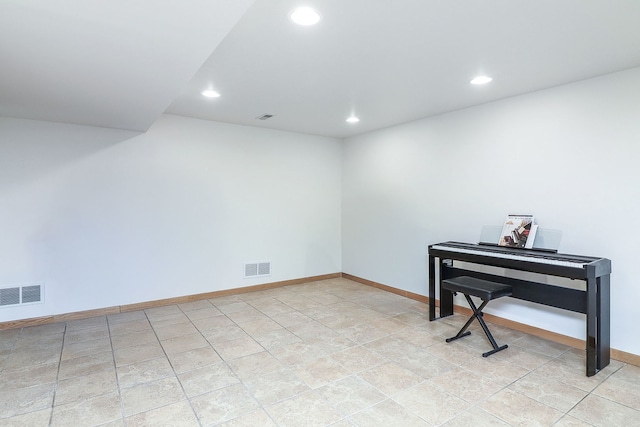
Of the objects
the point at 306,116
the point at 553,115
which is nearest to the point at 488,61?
the point at 553,115

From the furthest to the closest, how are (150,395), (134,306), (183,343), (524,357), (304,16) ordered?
(134,306), (183,343), (524,357), (150,395), (304,16)

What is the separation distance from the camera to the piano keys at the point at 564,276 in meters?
2.55

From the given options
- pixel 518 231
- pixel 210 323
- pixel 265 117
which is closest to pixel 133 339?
pixel 210 323

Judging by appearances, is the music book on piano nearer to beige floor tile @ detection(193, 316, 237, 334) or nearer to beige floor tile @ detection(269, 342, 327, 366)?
beige floor tile @ detection(269, 342, 327, 366)

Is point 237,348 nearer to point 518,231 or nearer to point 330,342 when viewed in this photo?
point 330,342

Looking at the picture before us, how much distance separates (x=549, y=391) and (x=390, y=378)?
3.54 ft

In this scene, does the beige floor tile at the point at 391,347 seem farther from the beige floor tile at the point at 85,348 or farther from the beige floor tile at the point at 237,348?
the beige floor tile at the point at 85,348

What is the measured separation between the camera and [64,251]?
3752 mm

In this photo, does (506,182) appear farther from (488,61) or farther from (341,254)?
(341,254)

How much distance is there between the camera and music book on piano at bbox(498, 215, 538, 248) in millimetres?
3201

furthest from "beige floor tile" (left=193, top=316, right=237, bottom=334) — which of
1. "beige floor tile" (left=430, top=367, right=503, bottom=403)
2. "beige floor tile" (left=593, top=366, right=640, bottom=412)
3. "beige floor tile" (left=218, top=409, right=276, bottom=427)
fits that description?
"beige floor tile" (left=593, top=366, right=640, bottom=412)

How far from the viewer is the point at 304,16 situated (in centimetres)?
195

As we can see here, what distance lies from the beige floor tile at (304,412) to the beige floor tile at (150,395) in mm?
680

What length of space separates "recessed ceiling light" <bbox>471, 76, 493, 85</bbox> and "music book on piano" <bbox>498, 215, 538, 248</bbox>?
1.35 meters
